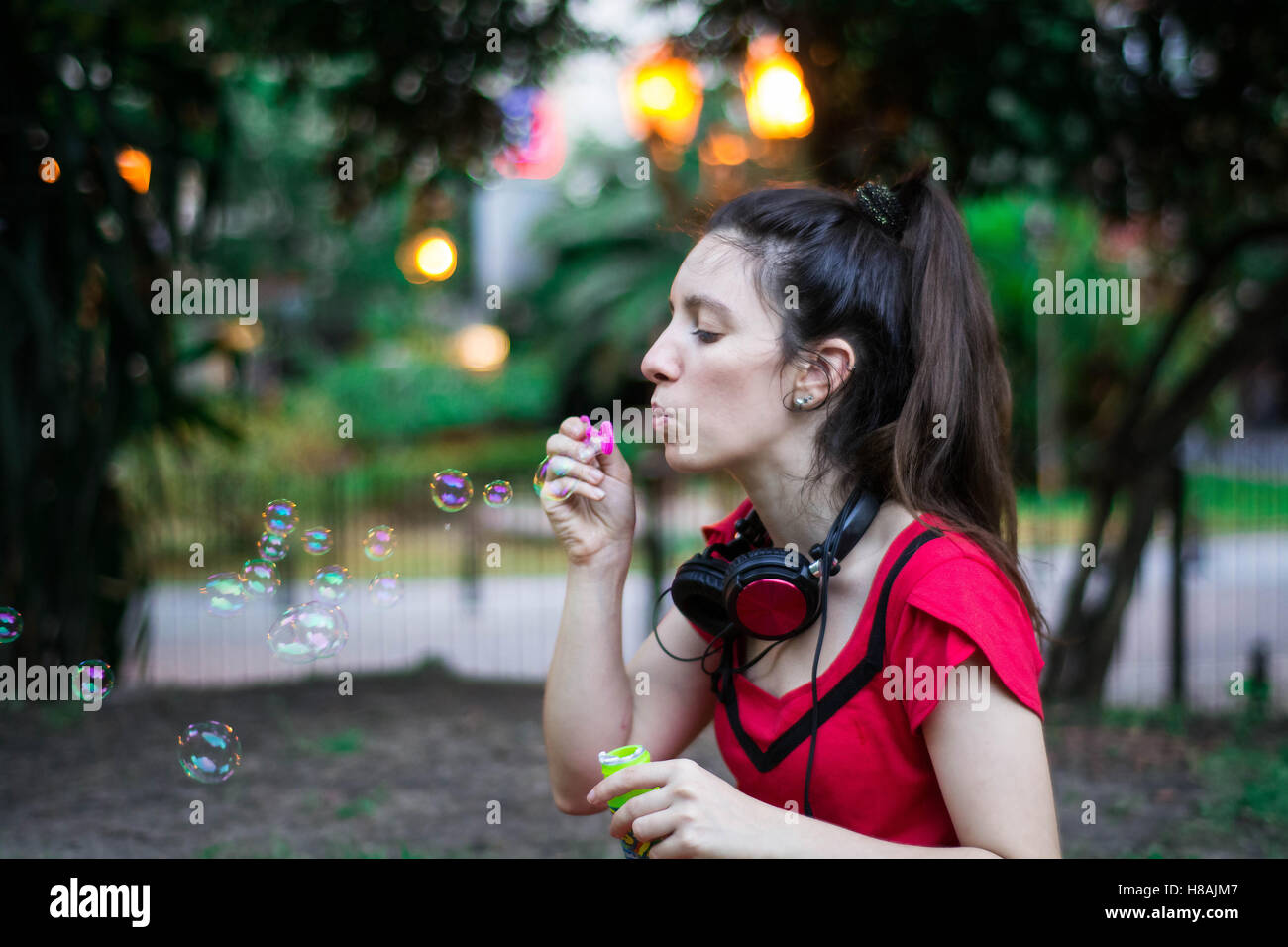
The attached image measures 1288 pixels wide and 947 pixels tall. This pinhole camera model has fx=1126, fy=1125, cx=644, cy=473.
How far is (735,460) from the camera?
1.74 m

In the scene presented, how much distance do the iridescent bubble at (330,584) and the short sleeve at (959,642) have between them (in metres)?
1.69

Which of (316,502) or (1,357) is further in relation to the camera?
(316,502)

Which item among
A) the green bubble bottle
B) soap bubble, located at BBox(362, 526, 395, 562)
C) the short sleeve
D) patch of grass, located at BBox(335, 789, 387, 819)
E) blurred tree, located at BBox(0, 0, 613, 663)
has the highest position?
blurred tree, located at BBox(0, 0, 613, 663)

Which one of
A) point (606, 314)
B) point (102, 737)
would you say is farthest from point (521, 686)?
point (606, 314)

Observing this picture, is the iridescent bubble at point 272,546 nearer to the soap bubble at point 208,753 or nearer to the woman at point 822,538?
the soap bubble at point 208,753

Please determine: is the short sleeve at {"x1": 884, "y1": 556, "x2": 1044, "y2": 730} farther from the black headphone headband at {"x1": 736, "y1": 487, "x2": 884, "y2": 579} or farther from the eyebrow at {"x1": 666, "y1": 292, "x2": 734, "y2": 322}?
the eyebrow at {"x1": 666, "y1": 292, "x2": 734, "y2": 322}

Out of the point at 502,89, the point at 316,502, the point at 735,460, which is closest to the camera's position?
the point at 735,460

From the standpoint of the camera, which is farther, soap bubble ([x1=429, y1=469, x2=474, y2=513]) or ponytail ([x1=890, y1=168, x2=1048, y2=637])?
soap bubble ([x1=429, y1=469, x2=474, y2=513])

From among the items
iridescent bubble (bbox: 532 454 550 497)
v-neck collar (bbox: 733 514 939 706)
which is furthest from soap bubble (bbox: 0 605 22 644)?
v-neck collar (bbox: 733 514 939 706)

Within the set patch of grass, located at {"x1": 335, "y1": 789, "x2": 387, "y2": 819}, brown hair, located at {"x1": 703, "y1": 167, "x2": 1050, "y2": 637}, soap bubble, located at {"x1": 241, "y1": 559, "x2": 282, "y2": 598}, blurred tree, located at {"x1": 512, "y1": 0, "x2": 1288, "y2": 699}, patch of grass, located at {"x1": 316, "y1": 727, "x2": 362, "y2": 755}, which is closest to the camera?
brown hair, located at {"x1": 703, "y1": 167, "x2": 1050, "y2": 637}

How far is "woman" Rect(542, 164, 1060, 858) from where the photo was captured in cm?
145

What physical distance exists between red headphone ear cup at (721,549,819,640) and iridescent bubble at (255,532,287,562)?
1.75m

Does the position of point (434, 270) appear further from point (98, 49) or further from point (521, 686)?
point (521, 686)

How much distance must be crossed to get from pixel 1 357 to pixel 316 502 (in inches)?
212
